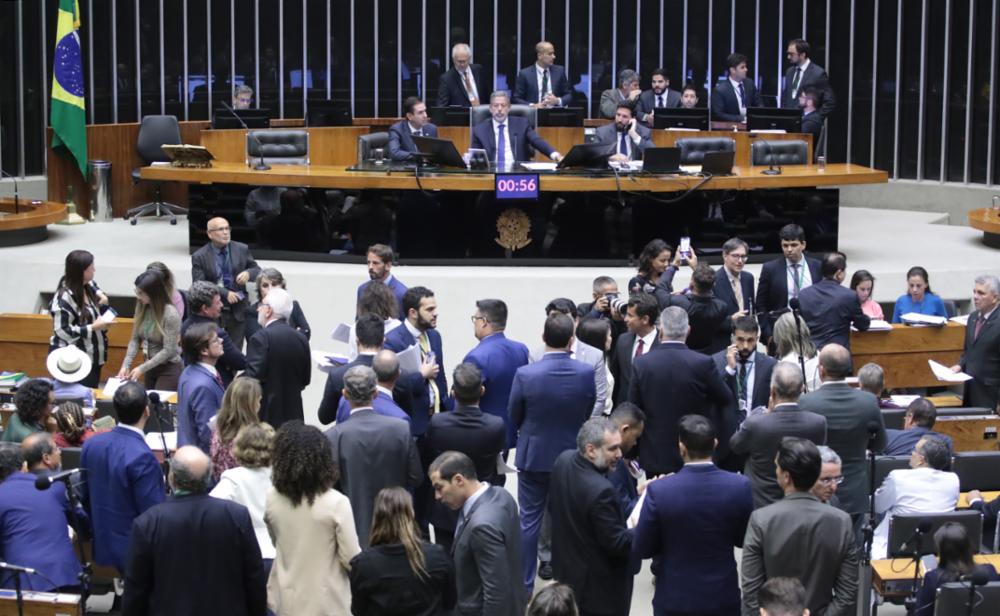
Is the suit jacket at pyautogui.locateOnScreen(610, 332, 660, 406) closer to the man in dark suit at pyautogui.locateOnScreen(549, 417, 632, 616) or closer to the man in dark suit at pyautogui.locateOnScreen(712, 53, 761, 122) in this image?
the man in dark suit at pyautogui.locateOnScreen(549, 417, 632, 616)

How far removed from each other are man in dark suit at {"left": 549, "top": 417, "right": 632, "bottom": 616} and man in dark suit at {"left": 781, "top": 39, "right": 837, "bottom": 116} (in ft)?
33.2

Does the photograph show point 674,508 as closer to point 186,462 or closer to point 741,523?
point 741,523

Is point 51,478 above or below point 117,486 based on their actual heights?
above

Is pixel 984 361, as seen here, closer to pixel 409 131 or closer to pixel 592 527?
pixel 592 527

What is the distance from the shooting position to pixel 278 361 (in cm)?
796

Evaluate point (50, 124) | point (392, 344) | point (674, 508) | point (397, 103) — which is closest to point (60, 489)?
point (392, 344)

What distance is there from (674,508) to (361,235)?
682cm

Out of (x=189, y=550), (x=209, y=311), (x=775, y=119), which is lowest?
(x=189, y=550)

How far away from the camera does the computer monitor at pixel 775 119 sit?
14117mm

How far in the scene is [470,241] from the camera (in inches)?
479

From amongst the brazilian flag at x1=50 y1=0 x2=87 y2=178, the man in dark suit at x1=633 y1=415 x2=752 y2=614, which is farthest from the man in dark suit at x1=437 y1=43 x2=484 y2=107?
the man in dark suit at x1=633 y1=415 x2=752 y2=614

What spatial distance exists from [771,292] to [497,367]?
3.14 meters

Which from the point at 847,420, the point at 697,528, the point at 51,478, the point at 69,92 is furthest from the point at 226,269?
the point at 69,92

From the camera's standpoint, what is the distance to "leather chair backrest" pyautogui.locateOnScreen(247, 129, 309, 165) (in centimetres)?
1311
